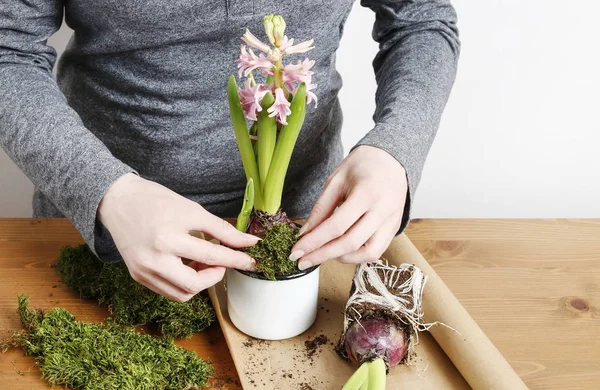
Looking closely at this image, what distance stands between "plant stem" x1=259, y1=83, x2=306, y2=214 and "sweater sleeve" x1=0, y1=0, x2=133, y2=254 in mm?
186

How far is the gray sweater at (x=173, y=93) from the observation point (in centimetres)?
93

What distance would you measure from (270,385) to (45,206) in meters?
0.71

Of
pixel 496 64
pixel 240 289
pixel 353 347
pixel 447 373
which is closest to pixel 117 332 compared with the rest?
pixel 240 289

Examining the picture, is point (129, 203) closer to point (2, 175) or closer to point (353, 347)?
point (353, 347)

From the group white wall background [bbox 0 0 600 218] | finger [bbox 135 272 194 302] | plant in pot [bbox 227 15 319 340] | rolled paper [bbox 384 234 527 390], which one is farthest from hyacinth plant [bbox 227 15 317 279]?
white wall background [bbox 0 0 600 218]

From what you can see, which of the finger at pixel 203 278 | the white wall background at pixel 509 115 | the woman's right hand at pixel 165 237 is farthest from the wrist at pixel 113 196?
the white wall background at pixel 509 115

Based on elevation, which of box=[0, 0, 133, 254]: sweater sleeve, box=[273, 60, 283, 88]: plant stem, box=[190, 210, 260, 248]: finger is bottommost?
box=[190, 210, 260, 248]: finger

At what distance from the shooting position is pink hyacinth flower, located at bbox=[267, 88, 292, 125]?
2.74ft

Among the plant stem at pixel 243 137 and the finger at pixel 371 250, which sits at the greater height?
the plant stem at pixel 243 137

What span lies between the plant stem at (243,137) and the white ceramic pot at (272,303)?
0.11 meters

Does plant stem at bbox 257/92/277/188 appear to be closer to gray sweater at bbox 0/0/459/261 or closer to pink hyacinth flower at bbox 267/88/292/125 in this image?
pink hyacinth flower at bbox 267/88/292/125

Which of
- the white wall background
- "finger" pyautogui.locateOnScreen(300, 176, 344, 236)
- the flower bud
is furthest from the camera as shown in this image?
the white wall background

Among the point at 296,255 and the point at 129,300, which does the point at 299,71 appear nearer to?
the point at 296,255

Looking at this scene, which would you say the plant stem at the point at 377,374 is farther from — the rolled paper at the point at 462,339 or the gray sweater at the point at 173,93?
the gray sweater at the point at 173,93
